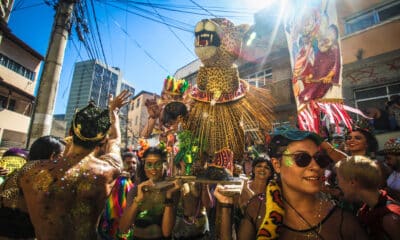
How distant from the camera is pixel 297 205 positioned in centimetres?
155

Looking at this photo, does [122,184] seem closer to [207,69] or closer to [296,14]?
[207,69]

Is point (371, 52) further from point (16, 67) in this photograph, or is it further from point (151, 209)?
point (16, 67)

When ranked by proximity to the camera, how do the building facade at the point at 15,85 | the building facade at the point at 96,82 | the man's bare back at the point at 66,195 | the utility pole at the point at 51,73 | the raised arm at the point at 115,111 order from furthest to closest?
the building facade at the point at 15,85 → the building facade at the point at 96,82 → the utility pole at the point at 51,73 → the raised arm at the point at 115,111 → the man's bare back at the point at 66,195

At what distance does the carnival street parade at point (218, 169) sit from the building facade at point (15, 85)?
66.1ft

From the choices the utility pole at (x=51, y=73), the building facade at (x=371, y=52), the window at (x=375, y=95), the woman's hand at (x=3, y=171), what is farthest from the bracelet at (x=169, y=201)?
the window at (x=375, y=95)

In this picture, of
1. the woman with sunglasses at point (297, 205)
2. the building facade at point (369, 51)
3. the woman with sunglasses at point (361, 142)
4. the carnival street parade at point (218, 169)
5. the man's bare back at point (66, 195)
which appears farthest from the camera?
the building facade at point (369, 51)

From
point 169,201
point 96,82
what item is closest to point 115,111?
point 169,201

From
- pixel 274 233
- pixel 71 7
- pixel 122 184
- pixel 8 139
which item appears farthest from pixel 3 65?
pixel 274 233

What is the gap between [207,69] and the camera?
192cm

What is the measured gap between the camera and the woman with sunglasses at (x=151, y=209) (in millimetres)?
2393

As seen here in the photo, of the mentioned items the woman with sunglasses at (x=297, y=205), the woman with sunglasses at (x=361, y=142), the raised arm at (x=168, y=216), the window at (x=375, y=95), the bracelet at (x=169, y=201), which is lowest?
the raised arm at (x=168, y=216)

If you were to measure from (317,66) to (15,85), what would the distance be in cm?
2434

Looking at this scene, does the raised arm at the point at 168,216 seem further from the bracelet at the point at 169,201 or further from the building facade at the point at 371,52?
the building facade at the point at 371,52

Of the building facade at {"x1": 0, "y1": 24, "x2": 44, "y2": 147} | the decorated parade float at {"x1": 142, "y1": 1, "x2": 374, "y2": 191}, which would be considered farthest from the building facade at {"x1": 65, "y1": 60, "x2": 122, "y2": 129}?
the building facade at {"x1": 0, "y1": 24, "x2": 44, "y2": 147}
